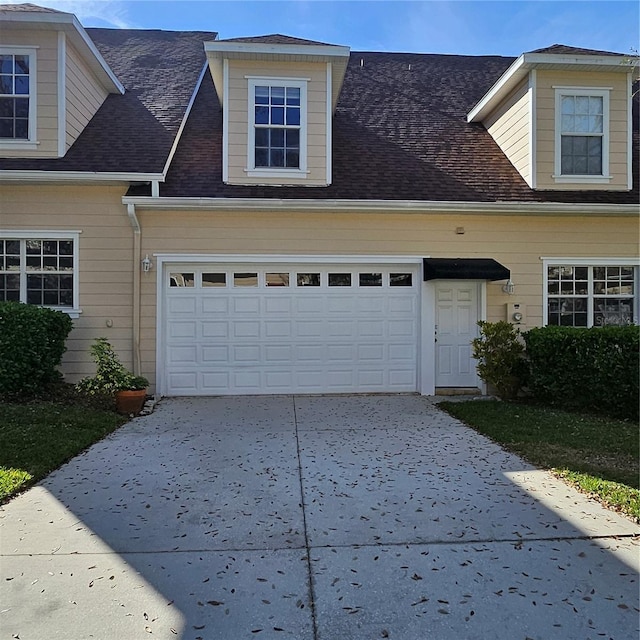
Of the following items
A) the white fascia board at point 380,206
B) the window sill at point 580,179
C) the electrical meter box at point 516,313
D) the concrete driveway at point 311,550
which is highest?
the window sill at point 580,179

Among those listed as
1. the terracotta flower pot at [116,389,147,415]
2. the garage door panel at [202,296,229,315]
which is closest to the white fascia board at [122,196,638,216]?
the garage door panel at [202,296,229,315]

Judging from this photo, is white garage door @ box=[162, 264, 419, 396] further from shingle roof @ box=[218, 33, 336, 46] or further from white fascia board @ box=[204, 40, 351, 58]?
shingle roof @ box=[218, 33, 336, 46]

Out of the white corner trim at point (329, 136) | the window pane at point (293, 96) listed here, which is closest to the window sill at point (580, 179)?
the white corner trim at point (329, 136)

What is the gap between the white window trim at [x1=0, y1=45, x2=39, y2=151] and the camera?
8.11 metres

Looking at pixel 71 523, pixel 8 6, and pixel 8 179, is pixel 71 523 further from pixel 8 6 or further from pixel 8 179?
pixel 8 6

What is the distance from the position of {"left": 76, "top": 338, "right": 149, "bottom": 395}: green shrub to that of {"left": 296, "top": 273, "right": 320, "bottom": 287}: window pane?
10.0 ft

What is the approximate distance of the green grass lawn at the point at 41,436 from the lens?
14.1 feet

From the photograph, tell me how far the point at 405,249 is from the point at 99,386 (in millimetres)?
5433

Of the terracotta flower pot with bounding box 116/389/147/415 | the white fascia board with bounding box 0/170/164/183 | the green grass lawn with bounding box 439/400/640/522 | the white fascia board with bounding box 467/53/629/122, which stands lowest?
the green grass lawn with bounding box 439/400/640/522

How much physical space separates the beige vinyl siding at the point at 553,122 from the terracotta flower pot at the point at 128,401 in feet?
25.3

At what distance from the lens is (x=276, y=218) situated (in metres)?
8.30

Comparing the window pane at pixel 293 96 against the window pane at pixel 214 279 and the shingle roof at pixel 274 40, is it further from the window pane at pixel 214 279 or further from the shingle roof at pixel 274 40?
the window pane at pixel 214 279

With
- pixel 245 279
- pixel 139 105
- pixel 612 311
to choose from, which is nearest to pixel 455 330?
pixel 612 311

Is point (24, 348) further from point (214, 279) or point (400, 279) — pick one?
point (400, 279)
